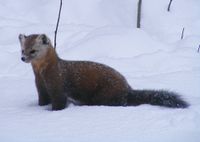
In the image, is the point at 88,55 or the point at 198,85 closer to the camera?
the point at 198,85

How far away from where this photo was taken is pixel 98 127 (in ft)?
13.9

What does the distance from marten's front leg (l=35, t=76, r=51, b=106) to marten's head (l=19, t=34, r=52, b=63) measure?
0.33 meters

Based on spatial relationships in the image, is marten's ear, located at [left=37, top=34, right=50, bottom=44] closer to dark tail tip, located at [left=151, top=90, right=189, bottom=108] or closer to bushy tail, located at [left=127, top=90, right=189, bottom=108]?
bushy tail, located at [left=127, top=90, right=189, bottom=108]

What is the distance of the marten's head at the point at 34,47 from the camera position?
212 inches

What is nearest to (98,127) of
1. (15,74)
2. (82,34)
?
(15,74)

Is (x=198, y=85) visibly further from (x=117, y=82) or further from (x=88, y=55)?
(x=88, y=55)

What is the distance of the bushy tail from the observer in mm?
5105

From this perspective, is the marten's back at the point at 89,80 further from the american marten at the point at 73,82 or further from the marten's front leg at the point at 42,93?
the marten's front leg at the point at 42,93

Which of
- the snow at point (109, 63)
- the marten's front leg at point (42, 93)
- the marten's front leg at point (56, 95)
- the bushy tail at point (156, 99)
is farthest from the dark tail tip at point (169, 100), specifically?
the marten's front leg at point (42, 93)

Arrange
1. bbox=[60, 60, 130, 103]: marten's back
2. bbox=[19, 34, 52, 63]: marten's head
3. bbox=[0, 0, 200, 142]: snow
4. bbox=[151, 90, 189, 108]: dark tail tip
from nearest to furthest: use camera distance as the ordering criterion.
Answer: bbox=[0, 0, 200, 142]: snow, bbox=[151, 90, 189, 108]: dark tail tip, bbox=[19, 34, 52, 63]: marten's head, bbox=[60, 60, 130, 103]: marten's back

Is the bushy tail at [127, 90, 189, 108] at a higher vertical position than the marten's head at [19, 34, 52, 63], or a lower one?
lower

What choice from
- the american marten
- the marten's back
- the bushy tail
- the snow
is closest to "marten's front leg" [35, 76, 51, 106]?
the american marten

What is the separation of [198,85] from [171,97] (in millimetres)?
1356

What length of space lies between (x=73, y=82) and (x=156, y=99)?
1020 mm
